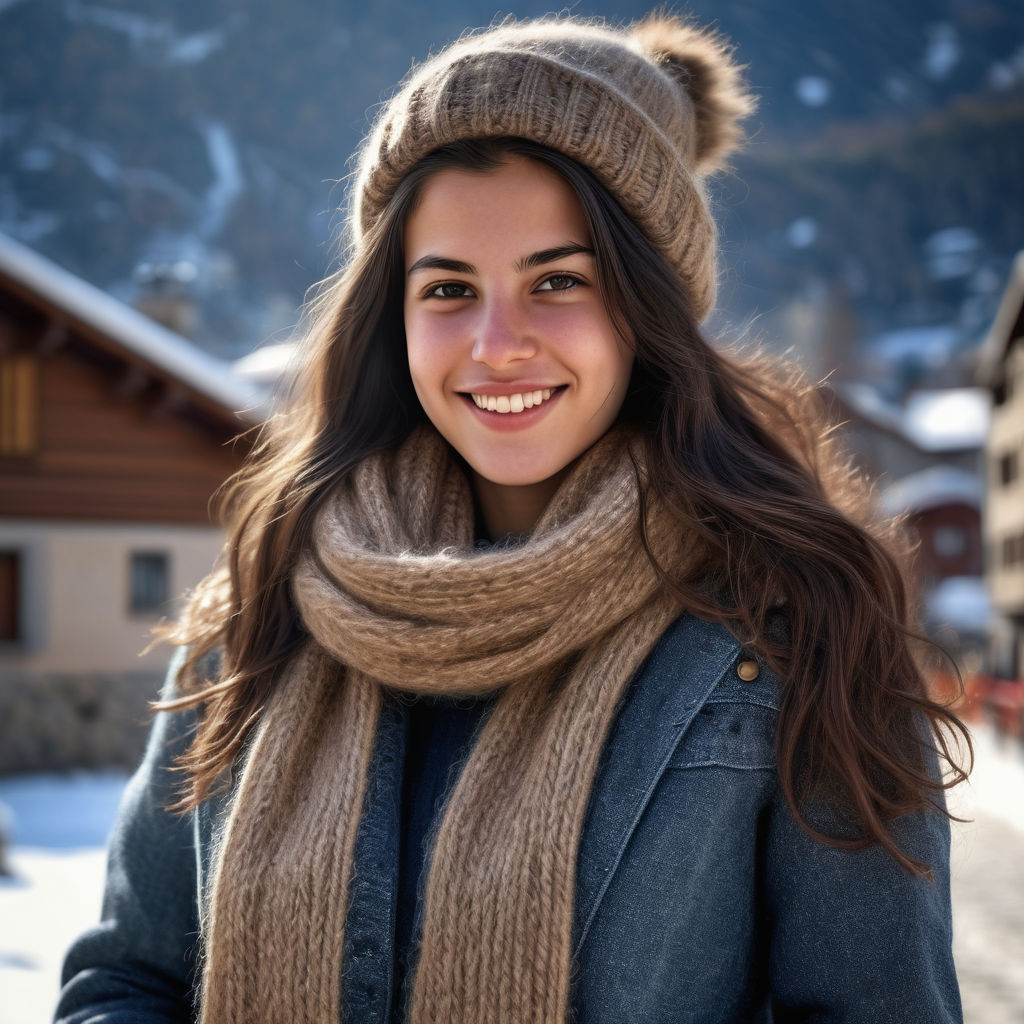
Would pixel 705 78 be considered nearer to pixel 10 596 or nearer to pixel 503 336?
pixel 503 336

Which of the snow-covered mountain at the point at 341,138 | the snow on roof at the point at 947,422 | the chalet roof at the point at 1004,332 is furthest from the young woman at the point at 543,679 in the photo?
the snow-covered mountain at the point at 341,138

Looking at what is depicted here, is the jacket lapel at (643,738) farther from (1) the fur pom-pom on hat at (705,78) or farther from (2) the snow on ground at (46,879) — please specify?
(2) the snow on ground at (46,879)

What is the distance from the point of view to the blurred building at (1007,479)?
26750 mm

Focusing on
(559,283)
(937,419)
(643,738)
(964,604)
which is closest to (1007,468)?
(964,604)

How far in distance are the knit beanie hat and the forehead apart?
0.18 ft

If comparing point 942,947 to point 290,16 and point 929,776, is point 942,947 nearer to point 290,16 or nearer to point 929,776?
point 929,776

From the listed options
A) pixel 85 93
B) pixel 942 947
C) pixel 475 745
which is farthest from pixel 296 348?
pixel 85 93

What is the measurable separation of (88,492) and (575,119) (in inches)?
496

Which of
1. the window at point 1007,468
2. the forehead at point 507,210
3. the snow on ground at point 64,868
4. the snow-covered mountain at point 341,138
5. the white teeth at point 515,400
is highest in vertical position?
the snow-covered mountain at point 341,138

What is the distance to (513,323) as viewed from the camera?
5.88 feet

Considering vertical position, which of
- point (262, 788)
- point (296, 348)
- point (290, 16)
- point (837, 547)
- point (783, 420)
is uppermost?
point (290, 16)

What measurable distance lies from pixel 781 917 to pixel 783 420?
1021 millimetres

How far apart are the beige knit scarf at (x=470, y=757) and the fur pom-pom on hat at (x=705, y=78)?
79cm

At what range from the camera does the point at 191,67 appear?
135 metres
